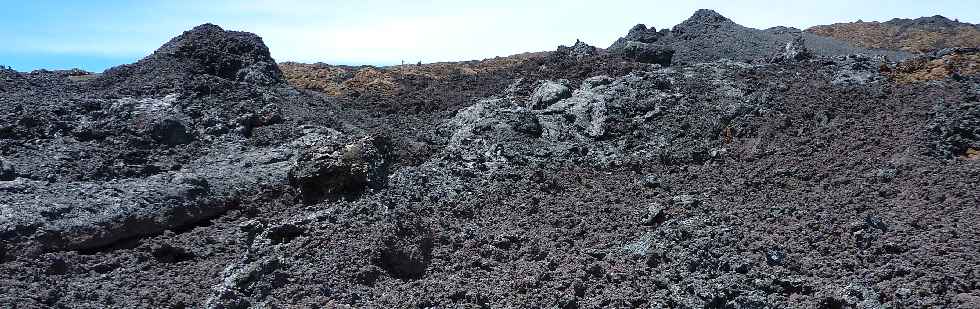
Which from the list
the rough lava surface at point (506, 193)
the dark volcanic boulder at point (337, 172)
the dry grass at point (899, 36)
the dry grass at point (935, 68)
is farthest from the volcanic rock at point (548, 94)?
the dry grass at point (899, 36)

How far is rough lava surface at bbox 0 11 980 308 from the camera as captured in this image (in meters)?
7.91

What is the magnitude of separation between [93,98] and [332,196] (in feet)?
17.1

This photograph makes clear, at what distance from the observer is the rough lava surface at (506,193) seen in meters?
7.91

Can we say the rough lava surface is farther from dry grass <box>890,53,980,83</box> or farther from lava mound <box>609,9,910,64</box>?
lava mound <box>609,9,910,64</box>

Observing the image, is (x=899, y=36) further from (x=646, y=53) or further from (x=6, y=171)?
(x=6, y=171)

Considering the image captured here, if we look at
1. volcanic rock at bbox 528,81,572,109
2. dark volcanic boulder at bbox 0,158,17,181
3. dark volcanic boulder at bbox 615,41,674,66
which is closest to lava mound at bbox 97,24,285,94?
dark volcanic boulder at bbox 0,158,17,181

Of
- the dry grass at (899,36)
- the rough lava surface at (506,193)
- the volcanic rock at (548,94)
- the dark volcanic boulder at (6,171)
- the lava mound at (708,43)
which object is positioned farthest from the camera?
the dry grass at (899,36)

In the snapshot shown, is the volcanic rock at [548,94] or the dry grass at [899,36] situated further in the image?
the dry grass at [899,36]

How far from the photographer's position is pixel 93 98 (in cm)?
1235

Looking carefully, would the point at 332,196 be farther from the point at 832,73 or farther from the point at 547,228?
the point at 832,73

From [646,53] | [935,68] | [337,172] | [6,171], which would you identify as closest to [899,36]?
[646,53]

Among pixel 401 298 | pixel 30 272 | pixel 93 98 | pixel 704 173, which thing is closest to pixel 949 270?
pixel 704 173

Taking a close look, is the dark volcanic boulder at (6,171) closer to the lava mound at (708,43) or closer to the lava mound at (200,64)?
the lava mound at (200,64)

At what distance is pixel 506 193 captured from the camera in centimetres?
1064
